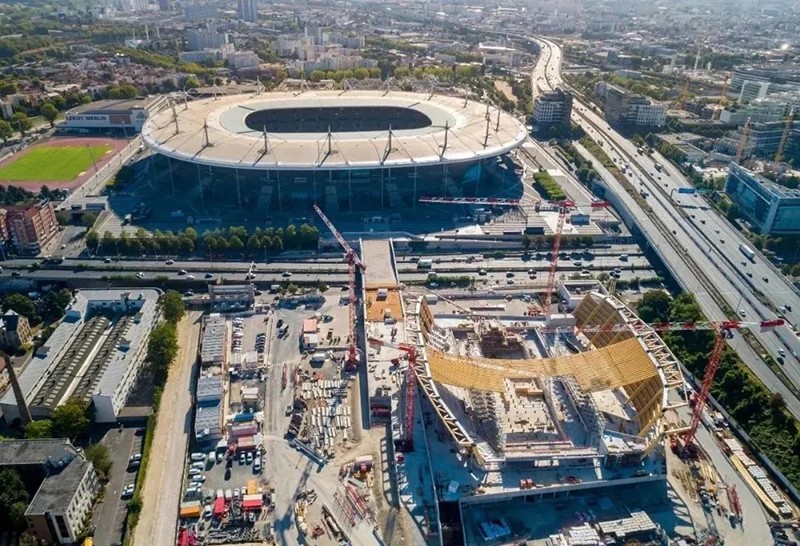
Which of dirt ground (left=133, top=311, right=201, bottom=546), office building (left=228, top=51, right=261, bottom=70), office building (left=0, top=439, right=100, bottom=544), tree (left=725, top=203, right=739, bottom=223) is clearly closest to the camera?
office building (left=0, top=439, right=100, bottom=544)

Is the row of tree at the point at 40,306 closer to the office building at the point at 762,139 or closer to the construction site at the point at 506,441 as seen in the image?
the construction site at the point at 506,441

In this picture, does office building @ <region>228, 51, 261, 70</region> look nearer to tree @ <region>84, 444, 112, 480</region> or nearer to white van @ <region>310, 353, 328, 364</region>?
white van @ <region>310, 353, 328, 364</region>

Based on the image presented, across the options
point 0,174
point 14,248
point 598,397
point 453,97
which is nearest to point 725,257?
point 598,397

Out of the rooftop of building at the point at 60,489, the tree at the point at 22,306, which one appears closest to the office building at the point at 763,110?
the tree at the point at 22,306

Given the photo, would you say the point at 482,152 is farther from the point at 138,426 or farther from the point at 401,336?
the point at 138,426

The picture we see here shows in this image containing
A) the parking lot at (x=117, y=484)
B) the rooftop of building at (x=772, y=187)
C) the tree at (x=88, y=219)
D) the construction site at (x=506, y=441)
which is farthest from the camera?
the tree at (x=88, y=219)

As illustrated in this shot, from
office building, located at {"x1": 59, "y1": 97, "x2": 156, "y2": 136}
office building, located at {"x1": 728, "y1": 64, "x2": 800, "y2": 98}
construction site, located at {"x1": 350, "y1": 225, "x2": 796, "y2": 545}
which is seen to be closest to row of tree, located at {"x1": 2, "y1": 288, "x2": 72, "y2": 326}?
construction site, located at {"x1": 350, "y1": 225, "x2": 796, "y2": 545}
